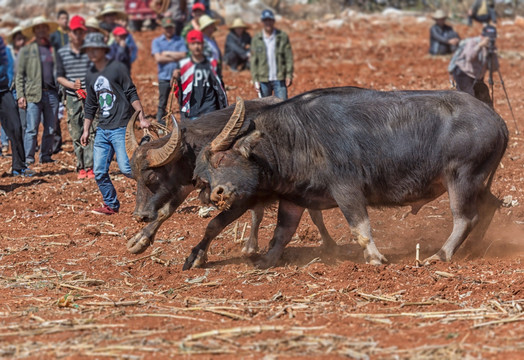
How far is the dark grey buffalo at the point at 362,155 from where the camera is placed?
8.25 meters

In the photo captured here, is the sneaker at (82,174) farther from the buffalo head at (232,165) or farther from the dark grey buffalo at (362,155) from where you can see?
the buffalo head at (232,165)

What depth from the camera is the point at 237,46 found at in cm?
2100

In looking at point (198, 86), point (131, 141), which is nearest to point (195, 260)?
point (131, 141)

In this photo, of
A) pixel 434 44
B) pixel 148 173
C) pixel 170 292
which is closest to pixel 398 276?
pixel 170 292

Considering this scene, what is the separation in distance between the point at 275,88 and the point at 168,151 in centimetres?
670

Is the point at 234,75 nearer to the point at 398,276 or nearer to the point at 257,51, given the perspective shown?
the point at 257,51

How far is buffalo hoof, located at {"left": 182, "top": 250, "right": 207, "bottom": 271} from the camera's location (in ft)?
28.4

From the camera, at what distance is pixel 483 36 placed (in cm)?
1516

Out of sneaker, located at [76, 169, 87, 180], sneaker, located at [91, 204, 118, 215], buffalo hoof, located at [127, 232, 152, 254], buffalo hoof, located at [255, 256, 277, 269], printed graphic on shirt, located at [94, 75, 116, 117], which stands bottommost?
sneaker, located at [76, 169, 87, 180]

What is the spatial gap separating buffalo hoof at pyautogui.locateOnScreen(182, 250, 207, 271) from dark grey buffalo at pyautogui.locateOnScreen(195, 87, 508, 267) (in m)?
0.74

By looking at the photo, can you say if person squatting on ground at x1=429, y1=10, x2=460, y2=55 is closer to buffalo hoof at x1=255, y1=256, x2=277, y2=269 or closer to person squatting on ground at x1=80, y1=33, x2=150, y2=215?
person squatting on ground at x1=80, y1=33, x2=150, y2=215

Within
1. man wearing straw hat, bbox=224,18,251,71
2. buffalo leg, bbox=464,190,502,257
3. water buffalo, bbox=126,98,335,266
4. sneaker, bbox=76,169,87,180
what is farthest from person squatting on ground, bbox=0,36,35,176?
man wearing straw hat, bbox=224,18,251,71

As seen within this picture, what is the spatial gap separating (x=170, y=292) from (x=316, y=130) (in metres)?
2.18

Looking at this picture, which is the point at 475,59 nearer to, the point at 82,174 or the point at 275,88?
the point at 275,88
